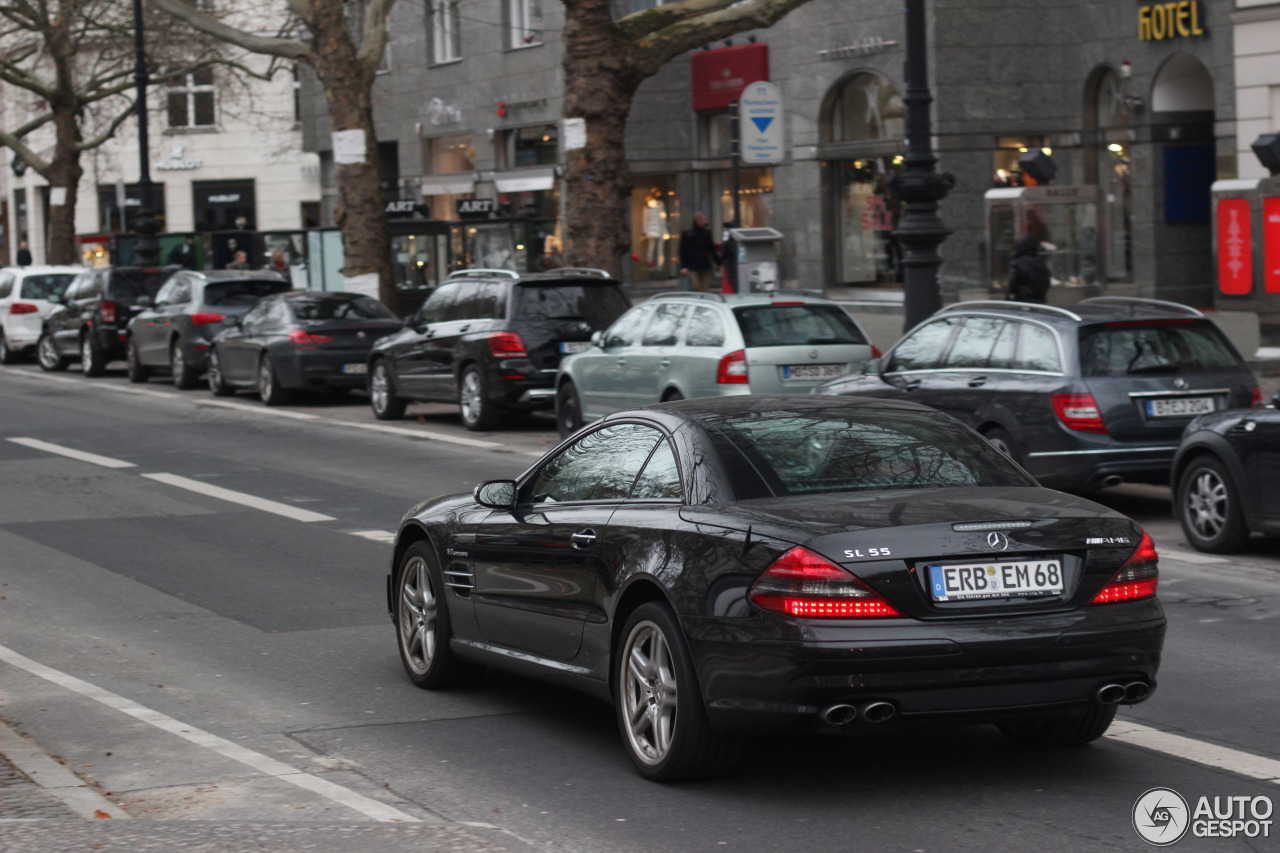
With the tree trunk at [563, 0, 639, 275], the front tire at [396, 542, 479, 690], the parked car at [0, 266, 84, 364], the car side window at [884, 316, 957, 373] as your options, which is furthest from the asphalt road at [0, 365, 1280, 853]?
the parked car at [0, 266, 84, 364]

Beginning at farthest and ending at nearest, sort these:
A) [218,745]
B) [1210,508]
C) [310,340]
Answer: [310,340], [1210,508], [218,745]

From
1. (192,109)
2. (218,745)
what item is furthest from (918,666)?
(192,109)

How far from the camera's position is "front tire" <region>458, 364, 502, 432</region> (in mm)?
20672

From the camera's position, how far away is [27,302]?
119 ft

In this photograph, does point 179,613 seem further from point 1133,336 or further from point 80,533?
point 1133,336

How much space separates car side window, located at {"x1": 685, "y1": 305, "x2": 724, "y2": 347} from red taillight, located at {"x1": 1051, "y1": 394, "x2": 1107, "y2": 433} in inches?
178

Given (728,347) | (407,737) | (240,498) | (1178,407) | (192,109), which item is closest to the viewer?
(407,737)

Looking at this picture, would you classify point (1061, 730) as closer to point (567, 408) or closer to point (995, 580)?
point (995, 580)

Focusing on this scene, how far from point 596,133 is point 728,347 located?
844cm

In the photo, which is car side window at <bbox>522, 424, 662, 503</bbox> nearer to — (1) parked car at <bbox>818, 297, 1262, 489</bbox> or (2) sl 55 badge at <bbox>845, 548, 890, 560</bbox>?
(2) sl 55 badge at <bbox>845, 548, 890, 560</bbox>

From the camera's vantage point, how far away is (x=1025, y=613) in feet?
19.7

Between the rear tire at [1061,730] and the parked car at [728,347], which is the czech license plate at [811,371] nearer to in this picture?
the parked car at [728,347]

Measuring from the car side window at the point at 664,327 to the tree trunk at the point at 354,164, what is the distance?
41.7ft

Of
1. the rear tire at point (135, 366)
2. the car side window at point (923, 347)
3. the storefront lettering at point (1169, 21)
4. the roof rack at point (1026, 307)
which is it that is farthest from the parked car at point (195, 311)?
the roof rack at point (1026, 307)
